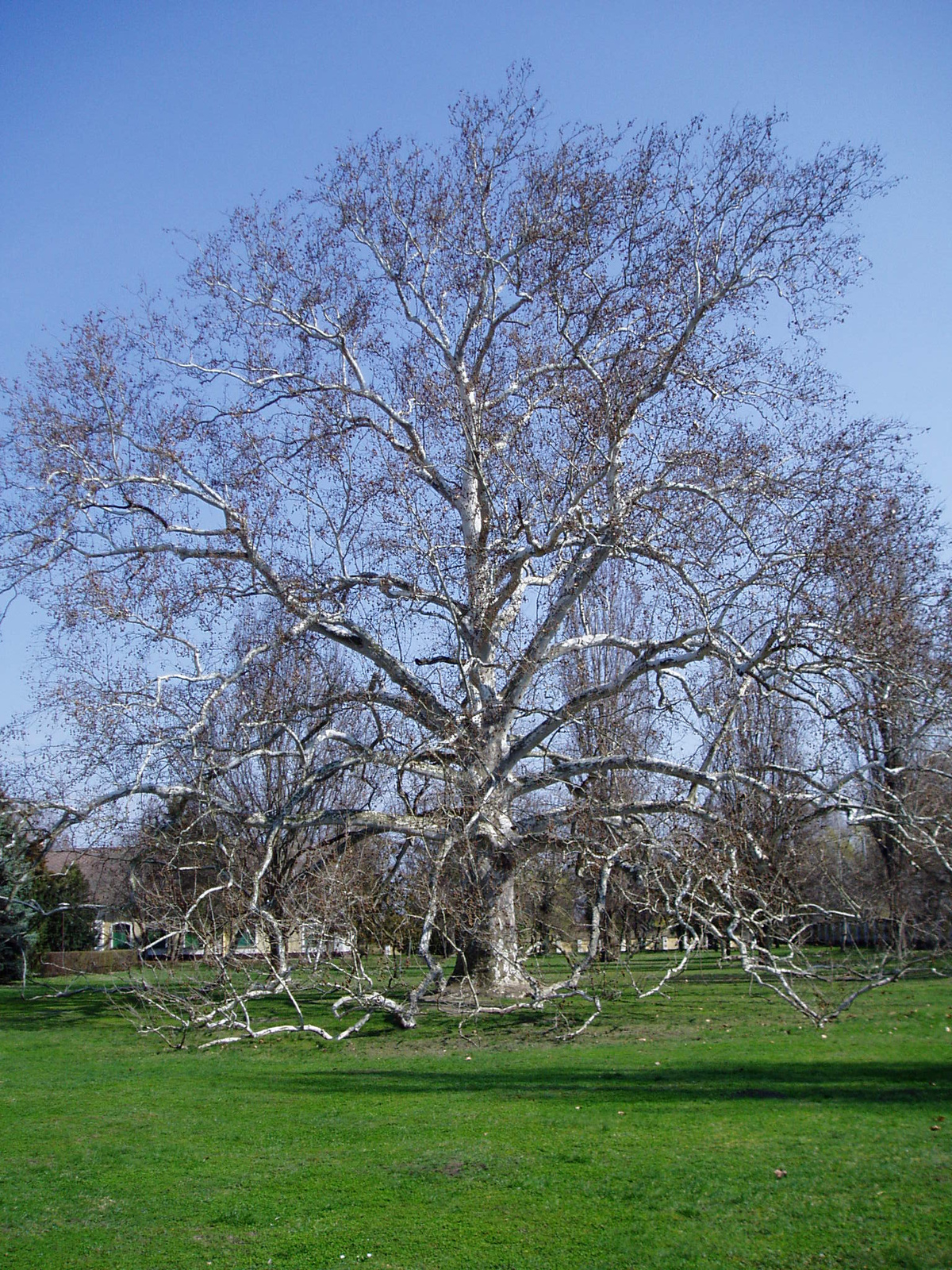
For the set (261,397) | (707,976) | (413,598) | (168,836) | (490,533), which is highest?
(261,397)

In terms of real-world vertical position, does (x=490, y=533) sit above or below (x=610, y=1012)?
above

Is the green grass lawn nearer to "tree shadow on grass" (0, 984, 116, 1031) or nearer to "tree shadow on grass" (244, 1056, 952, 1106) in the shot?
"tree shadow on grass" (244, 1056, 952, 1106)

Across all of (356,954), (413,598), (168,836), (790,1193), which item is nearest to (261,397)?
(413,598)

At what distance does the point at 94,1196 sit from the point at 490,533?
12.0 metres

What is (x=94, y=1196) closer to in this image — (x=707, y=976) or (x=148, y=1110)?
(x=148, y=1110)

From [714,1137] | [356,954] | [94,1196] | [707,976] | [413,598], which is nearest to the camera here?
[94,1196]

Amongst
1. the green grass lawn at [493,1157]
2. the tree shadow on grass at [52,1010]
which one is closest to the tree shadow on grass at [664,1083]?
the green grass lawn at [493,1157]

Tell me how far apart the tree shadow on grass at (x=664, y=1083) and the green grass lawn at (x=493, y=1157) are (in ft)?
0.15

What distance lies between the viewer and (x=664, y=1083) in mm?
9000

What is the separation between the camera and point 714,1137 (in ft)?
22.1

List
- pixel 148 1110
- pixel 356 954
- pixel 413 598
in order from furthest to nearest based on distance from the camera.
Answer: pixel 413 598, pixel 356 954, pixel 148 1110

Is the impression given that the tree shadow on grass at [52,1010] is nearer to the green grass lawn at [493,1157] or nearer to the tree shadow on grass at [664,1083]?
the green grass lawn at [493,1157]

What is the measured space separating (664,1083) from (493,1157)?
3100 mm

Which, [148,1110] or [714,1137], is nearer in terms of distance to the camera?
[714,1137]
